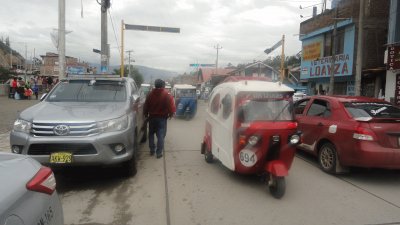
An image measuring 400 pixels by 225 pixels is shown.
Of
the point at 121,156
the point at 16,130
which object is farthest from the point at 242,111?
the point at 16,130

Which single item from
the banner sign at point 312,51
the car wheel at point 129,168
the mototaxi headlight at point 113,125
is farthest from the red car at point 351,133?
the banner sign at point 312,51

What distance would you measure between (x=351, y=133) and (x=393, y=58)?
11268 mm

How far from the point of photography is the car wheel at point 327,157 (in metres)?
6.51

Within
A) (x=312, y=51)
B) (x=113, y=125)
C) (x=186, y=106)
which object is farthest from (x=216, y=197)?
(x=312, y=51)

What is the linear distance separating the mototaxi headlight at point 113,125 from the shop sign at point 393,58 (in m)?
13.6

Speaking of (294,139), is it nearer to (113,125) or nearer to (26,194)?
(113,125)

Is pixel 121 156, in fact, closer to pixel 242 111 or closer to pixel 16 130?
pixel 16 130

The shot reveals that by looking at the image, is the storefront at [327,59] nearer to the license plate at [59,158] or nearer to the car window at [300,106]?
the car window at [300,106]

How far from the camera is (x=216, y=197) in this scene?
5254mm

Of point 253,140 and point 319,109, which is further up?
point 319,109

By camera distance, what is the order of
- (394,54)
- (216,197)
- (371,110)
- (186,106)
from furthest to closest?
1. (186,106)
2. (394,54)
3. (371,110)
4. (216,197)

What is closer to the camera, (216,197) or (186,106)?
(216,197)

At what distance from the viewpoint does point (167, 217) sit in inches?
177

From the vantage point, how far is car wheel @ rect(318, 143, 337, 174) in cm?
651
